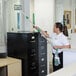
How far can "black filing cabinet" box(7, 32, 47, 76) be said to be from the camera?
4008 millimetres

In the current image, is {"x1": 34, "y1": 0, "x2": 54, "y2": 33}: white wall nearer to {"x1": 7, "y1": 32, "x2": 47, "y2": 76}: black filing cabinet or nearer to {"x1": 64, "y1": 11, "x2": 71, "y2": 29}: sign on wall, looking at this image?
{"x1": 64, "y1": 11, "x2": 71, "y2": 29}: sign on wall

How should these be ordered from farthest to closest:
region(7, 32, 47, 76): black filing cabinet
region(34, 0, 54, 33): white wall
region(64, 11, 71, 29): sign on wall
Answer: region(64, 11, 71, 29): sign on wall < region(34, 0, 54, 33): white wall < region(7, 32, 47, 76): black filing cabinet

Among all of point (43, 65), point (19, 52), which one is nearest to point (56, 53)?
point (43, 65)

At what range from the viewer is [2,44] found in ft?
13.8

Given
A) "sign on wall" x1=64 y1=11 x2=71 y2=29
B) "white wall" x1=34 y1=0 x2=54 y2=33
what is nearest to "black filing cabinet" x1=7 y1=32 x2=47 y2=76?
"white wall" x1=34 y1=0 x2=54 y2=33

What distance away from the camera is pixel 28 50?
4016mm

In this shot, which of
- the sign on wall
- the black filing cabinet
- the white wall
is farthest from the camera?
the sign on wall

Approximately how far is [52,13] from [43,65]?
2330 millimetres

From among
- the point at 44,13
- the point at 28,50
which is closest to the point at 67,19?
the point at 44,13

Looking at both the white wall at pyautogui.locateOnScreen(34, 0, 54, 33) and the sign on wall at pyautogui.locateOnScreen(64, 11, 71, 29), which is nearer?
the white wall at pyautogui.locateOnScreen(34, 0, 54, 33)

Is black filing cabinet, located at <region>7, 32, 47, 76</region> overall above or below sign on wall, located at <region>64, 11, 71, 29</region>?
below

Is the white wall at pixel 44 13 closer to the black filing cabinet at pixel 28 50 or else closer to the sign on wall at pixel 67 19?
the sign on wall at pixel 67 19

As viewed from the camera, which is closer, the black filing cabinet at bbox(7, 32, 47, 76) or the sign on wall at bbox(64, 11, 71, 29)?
the black filing cabinet at bbox(7, 32, 47, 76)

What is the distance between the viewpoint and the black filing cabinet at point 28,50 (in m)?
4.01
